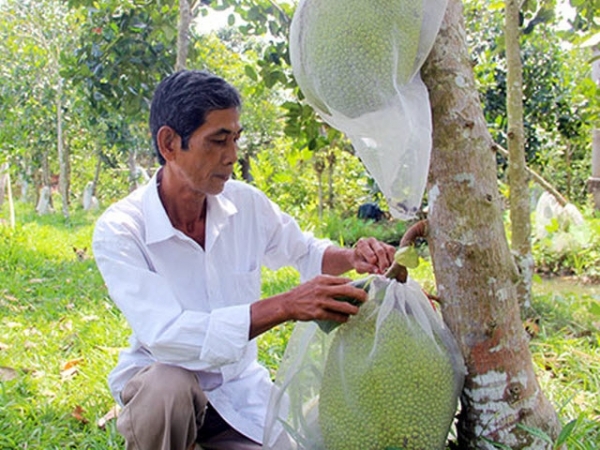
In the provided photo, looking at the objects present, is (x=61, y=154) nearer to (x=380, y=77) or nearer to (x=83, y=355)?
(x=83, y=355)

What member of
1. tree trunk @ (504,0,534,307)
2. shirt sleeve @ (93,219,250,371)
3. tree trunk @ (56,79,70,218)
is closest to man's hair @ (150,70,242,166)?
shirt sleeve @ (93,219,250,371)

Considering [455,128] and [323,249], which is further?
[323,249]

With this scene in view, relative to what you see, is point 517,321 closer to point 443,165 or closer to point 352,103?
point 443,165

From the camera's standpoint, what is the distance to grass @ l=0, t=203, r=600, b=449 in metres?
2.11

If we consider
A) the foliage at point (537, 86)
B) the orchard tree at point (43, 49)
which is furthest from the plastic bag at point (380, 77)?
the orchard tree at point (43, 49)

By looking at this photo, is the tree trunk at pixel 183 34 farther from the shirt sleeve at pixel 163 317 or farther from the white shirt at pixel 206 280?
the shirt sleeve at pixel 163 317

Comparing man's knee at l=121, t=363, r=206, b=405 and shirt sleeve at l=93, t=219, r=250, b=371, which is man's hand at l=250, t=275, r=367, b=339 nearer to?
shirt sleeve at l=93, t=219, r=250, b=371

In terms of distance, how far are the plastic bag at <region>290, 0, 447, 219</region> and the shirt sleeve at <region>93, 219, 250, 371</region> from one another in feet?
1.44

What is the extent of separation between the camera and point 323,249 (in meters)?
1.89

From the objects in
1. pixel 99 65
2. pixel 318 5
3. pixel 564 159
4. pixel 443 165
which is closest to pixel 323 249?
pixel 443 165

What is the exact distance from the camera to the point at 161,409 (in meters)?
1.47

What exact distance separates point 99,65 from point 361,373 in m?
2.32

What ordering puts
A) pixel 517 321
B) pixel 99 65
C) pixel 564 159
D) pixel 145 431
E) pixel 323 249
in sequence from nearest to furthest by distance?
1. pixel 517 321
2. pixel 145 431
3. pixel 323 249
4. pixel 99 65
5. pixel 564 159

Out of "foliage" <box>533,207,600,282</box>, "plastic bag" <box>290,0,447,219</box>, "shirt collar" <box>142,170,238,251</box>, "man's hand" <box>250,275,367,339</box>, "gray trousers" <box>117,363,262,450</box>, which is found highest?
"plastic bag" <box>290,0,447,219</box>
